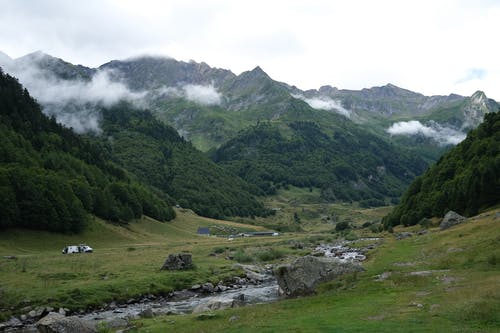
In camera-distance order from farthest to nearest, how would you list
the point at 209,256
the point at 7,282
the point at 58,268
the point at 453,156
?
the point at 453,156 → the point at 209,256 → the point at 58,268 → the point at 7,282

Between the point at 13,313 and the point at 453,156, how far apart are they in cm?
11993

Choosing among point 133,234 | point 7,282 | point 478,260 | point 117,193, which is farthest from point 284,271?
point 117,193

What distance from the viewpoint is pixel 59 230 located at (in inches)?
4227

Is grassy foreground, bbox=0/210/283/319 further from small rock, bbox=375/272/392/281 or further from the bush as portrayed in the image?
the bush

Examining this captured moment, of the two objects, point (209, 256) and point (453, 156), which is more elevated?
point (453, 156)

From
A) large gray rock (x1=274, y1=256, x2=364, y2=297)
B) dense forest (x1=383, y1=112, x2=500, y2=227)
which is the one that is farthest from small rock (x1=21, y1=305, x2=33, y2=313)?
dense forest (x1=383, y1=112, x2=500, y2=227)

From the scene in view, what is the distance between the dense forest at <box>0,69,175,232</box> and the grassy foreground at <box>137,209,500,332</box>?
78602 mm

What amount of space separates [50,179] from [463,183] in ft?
345

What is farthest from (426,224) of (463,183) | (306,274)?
(306,274)

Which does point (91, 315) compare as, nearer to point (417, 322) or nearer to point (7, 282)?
point (7, 282)

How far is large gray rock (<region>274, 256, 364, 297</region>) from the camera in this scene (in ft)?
137

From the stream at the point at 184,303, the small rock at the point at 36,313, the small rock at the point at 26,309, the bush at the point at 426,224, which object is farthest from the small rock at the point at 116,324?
the bush at the point at 426,224

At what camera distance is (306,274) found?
138 feet

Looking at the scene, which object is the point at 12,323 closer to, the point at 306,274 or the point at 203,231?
the point at 306,274
